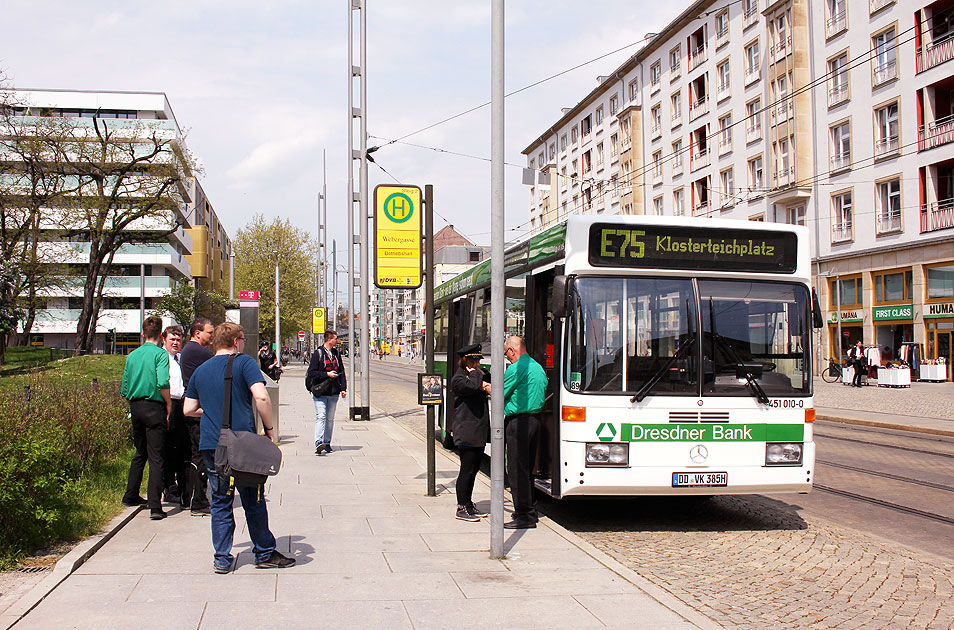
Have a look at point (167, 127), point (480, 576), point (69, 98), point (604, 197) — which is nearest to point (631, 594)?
point (480, 576)

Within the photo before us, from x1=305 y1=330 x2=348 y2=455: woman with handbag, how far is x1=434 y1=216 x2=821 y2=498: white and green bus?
5838 millimetres

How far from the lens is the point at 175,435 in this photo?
8672 millimetres

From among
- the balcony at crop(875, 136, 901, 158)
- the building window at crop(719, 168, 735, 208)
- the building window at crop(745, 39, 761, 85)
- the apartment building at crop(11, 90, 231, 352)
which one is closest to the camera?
the balcony at crop(875, 136, 901, 158)

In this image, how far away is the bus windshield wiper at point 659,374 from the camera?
787cm

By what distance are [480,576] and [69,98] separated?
243 feet

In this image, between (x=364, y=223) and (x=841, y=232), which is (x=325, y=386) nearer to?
(x=364, y=223)

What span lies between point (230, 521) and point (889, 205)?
35809 mm

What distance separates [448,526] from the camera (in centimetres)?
799

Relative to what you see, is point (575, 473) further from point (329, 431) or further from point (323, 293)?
point (323, 293)

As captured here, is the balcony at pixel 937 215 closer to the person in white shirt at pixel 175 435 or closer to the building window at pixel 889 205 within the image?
the building window at pixel 889 205

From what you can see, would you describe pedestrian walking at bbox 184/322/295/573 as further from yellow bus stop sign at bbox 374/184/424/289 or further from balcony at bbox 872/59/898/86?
balcony at bbox 872/59/898/86

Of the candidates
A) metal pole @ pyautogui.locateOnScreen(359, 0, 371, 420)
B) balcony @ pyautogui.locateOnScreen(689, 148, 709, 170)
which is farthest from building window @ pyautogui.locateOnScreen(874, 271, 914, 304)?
metal pole @ pyautogui.locateOnScreen(359, 0, 371, 420)

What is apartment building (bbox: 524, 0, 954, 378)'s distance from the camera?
34.1 metres

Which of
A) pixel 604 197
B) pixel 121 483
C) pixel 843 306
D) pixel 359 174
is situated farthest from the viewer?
pixel 604 197
